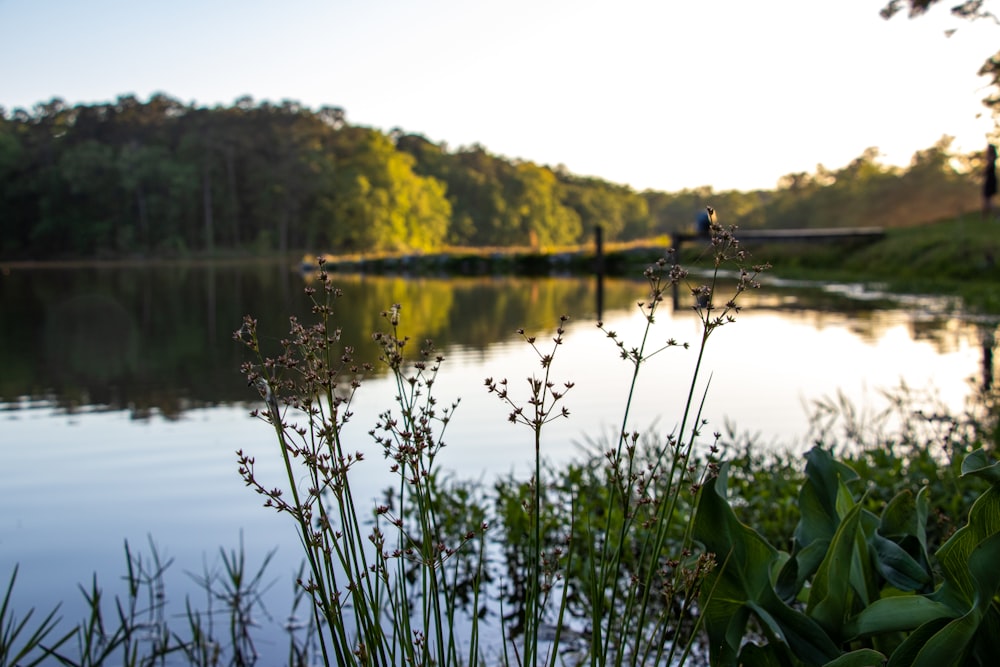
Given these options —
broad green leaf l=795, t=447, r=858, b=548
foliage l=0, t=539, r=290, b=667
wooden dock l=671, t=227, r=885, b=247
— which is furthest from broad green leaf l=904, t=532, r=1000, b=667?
wooden dock l=671, t=227, r=885, b=247

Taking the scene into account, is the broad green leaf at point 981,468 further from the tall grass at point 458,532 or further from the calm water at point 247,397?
the calm water at point 247,397

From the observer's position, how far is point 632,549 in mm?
3898

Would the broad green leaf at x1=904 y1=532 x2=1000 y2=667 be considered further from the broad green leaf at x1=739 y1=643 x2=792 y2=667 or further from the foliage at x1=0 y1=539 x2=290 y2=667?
the foliage at x1=0 y1=539 x2=290 y2=667

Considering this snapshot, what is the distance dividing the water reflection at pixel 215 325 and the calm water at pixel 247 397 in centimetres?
5

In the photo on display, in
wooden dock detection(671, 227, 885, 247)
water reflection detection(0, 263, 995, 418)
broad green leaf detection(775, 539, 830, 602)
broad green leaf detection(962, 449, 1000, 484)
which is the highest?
wooden dock detection(671, 227, 885, 247)

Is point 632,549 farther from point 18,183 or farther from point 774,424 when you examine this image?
point 18,183

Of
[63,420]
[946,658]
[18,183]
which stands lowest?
[63,420]

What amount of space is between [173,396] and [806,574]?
7.29m

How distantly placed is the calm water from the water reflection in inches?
2.1

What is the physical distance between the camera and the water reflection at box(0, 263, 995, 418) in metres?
8.86

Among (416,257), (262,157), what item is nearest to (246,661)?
(416,257)

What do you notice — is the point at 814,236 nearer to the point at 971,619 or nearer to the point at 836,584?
the point at 836,584

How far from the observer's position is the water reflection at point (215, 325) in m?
8.86

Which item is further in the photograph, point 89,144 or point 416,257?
point 89,144
